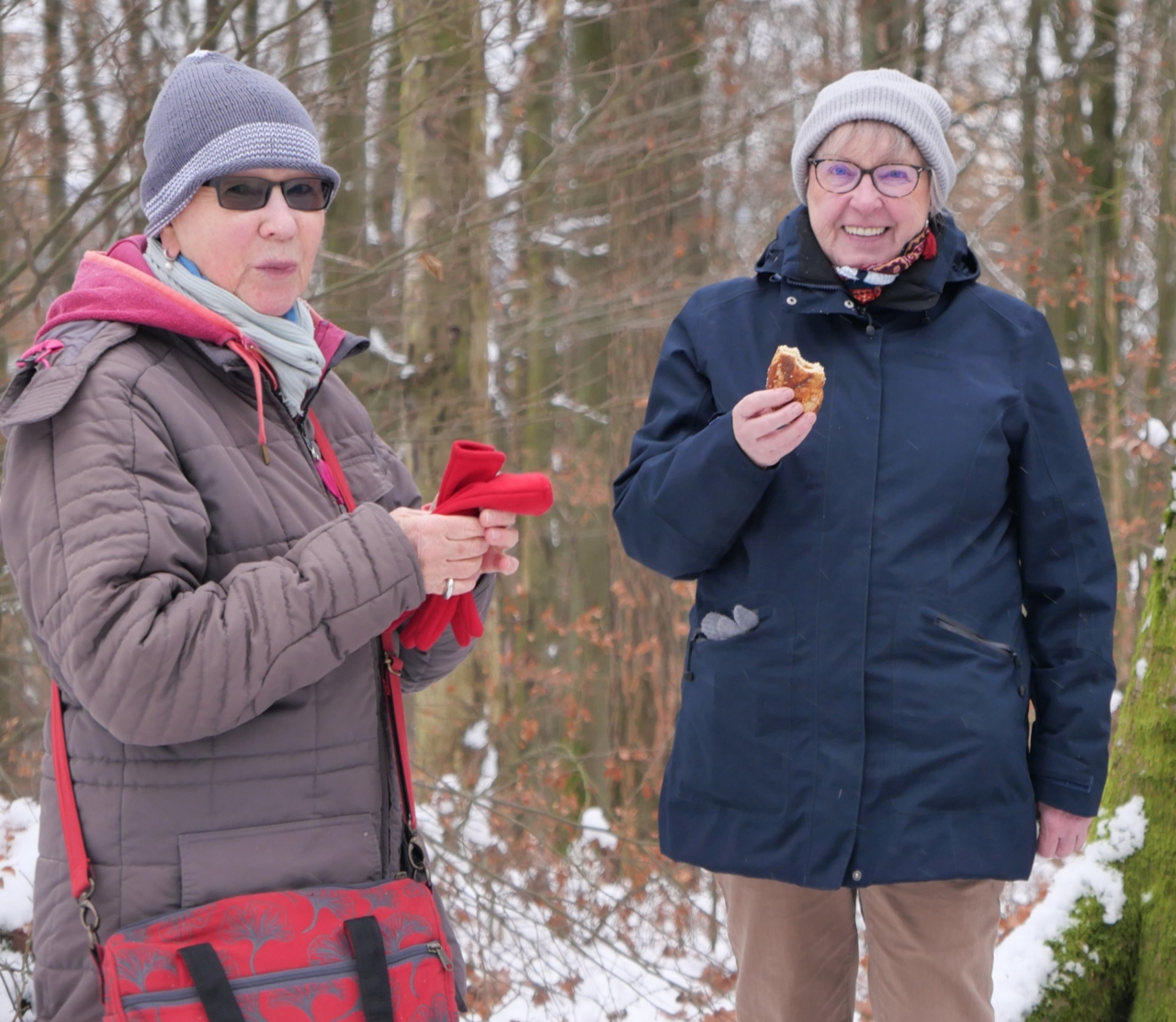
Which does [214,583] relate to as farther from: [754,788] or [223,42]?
[223,42]

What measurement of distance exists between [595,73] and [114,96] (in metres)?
2.21

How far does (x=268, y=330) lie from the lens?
1.92m

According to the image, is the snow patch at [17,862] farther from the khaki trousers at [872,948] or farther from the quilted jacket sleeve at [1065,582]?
the quilted jacket sleeve at [1065,582]

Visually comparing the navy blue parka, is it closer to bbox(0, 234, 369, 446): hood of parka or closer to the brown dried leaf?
bbox(0, 234, 369, 446): hood of parka

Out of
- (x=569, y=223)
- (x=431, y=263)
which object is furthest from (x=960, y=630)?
(x=569, y=223)

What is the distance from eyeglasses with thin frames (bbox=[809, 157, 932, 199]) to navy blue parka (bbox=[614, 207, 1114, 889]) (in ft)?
0.41

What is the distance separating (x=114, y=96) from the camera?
434 cm

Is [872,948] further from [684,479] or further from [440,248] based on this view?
[440,248]

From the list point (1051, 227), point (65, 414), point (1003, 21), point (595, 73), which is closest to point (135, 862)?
point (65, 414)

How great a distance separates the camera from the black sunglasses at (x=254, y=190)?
1.87 metres

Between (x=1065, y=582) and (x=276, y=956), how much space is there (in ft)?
5.17

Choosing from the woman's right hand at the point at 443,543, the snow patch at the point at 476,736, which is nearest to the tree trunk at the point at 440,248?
the snow patch at the point at 476,736

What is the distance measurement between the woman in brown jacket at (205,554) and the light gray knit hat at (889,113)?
1033mm

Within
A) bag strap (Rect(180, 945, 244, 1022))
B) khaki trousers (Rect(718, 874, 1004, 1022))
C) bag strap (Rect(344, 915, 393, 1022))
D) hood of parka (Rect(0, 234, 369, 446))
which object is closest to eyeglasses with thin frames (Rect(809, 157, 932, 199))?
hood of parka (Rect(0, 234, 369, 446))
